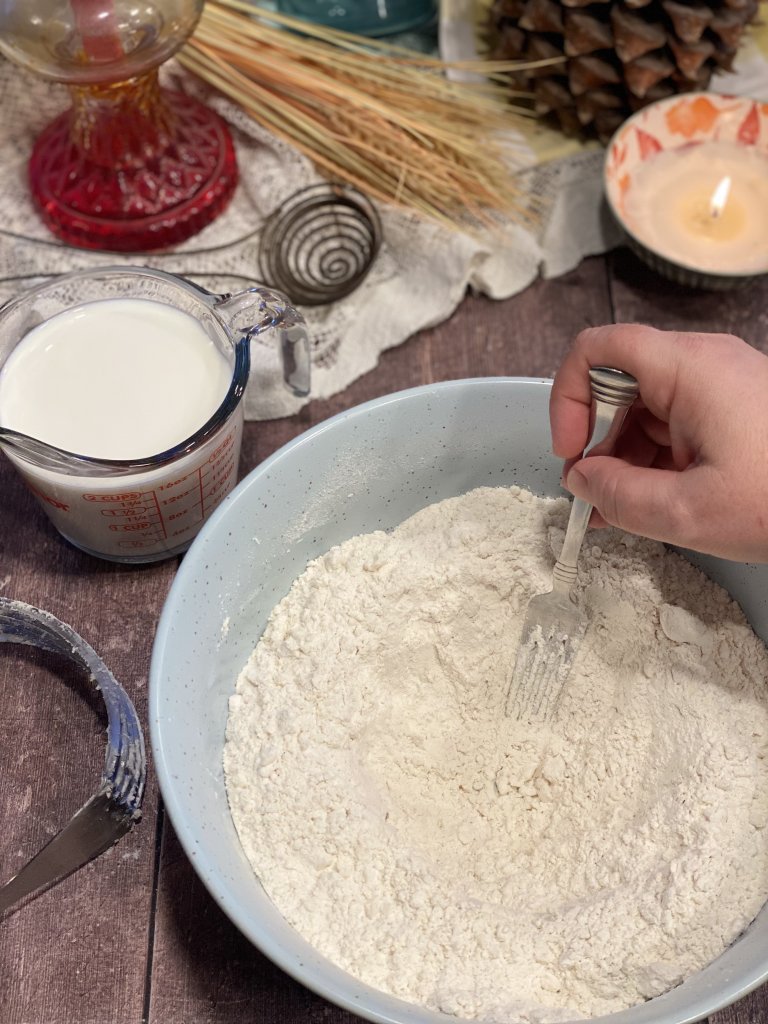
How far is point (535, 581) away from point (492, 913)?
278 millimetres

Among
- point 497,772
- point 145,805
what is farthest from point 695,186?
point 145,805

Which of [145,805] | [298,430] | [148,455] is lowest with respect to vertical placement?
[145,805]

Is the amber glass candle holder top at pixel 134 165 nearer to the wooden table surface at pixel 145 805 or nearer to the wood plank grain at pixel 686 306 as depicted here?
the wooden table surface at pixel 145 805

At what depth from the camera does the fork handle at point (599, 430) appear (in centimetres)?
79

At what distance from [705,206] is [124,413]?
693 mm

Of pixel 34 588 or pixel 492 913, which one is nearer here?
pixel 492 913

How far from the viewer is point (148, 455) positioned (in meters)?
0.92

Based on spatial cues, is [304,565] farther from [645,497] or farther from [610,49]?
[610,49]

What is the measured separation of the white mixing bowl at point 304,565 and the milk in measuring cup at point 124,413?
10cm

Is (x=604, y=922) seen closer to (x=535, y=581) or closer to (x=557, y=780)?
(x=557, y=780)

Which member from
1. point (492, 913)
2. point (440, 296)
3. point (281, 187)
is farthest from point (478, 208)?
point (492, 913)

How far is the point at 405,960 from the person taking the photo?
0.75 meters

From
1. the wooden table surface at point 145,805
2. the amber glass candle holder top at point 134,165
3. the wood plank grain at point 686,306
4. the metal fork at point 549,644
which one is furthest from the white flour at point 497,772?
the amber glass candle holder top at point 134,165

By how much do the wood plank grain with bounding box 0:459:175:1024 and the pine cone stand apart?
2.37 ft
